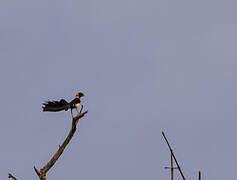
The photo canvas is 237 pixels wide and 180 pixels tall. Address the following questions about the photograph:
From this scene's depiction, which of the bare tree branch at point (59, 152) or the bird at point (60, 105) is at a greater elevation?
the bird at point (60, 105)

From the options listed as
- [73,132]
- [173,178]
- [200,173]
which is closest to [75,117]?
[73,132]

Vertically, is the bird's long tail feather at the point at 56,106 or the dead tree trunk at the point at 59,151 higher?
the bird's long tail feather at the point at 56,106

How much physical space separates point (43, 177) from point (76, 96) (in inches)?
224

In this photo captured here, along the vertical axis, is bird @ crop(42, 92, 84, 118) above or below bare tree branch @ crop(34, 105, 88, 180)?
above

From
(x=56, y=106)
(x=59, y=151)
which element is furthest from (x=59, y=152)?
(x=56, y=106)

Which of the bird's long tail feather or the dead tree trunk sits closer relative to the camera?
the dead tree trunk

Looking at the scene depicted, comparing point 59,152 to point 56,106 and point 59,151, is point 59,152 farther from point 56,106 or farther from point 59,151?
point 56,106

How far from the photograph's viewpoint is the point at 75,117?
26000mm

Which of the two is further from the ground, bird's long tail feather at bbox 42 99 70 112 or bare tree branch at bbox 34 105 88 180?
bird's long tail feather at bbox 42 99 70 112

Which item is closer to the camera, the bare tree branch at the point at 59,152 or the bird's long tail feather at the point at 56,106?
the bare tree branch at the point at 59,152

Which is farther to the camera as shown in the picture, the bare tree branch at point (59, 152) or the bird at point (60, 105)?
the bird at point (60, 105)

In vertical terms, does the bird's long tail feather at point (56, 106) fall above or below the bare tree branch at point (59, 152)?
above

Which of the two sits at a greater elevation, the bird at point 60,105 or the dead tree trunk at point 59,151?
the bird at point 60,105

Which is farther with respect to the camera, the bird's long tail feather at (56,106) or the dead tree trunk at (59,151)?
the bird's long tail feather at (56,106)
